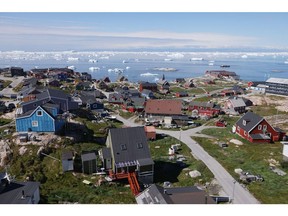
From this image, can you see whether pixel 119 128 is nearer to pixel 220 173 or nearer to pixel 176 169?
pixel 176 169

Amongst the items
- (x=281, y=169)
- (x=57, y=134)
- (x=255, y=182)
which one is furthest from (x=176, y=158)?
(x=57, y=134)

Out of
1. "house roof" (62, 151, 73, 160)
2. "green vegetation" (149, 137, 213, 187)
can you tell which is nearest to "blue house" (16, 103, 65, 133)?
"house roof" (62, 151, 73, 160)

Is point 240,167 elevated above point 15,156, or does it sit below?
below

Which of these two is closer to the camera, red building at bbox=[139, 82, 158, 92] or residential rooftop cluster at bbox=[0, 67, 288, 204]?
residential rooftop cluster at bbox=[0, 67, 288, 204]

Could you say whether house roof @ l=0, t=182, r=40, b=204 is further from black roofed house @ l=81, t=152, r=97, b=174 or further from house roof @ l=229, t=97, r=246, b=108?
house roof @ l=229, t=97, r=246, b=108

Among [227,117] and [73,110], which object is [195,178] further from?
[227,117]

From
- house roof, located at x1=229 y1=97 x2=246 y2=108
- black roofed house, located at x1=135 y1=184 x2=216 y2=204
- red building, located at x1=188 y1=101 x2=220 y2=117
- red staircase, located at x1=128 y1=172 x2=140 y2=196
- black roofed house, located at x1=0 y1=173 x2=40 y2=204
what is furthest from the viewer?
house roof, located at x1=229 y1=97 x2=246 y2=108

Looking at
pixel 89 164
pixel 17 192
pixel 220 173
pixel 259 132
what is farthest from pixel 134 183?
pixel 259 132
